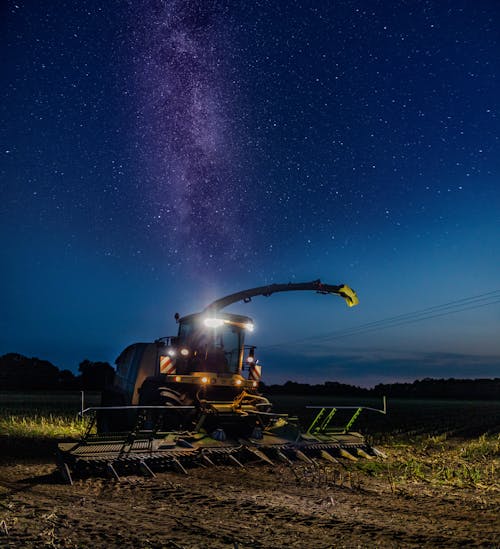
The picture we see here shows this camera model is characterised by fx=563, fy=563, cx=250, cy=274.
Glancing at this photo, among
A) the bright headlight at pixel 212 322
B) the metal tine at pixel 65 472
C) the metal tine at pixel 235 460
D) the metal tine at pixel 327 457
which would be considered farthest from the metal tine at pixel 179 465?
the bright headlight at pixel 212 322

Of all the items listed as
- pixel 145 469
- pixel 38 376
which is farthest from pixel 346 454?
pixel 38 376

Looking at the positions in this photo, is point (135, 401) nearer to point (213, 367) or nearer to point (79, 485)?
point (213, 367)

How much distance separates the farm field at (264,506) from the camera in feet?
18.0

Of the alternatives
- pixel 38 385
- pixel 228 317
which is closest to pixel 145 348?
pixel 228 317

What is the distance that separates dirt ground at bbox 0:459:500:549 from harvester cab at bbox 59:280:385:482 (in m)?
0.59

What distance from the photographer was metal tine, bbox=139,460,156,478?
8.98 metres

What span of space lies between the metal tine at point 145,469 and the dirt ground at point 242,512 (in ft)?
0.57

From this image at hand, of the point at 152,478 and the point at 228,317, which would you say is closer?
the point at 152,478

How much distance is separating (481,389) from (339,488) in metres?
80.5

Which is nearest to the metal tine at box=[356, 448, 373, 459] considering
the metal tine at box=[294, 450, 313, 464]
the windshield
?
the metal tine at box=[294, 450, 313, 464]

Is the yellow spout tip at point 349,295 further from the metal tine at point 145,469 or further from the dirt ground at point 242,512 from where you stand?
the metal tine at point 145,469

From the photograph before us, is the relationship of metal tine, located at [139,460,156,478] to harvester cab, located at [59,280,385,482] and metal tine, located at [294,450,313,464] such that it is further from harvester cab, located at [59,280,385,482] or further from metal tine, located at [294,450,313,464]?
metal tine, located at [294,450,313,464]

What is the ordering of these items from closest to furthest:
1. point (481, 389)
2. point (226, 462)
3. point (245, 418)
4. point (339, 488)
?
point (339, 488)
point (226, 462)
point (245, 418)
point (481, 389)

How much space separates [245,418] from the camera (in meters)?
12.3
